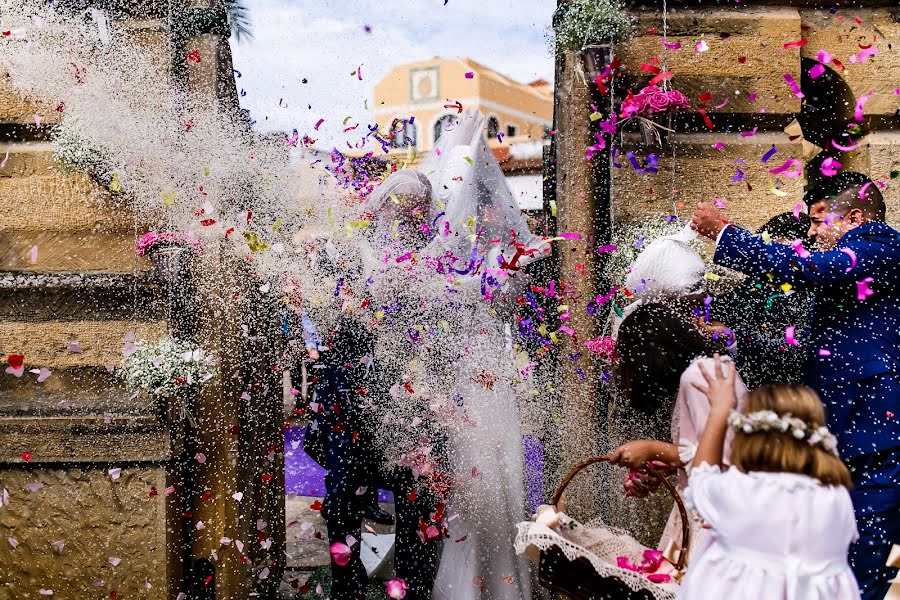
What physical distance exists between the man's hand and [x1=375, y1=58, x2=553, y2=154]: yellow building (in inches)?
744

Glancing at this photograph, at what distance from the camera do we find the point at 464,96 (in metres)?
28.9

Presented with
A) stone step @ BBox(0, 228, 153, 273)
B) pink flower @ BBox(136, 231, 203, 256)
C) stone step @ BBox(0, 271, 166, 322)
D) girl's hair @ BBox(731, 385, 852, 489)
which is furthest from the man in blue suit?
stone step @ BBox(0, 228, 153, 273)

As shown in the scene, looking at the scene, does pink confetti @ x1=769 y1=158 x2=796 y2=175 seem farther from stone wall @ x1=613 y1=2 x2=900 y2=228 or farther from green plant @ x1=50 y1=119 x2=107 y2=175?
green plant @ x1=50 y1=119 x2=107 y2=175

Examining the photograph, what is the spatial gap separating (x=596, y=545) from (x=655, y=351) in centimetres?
84

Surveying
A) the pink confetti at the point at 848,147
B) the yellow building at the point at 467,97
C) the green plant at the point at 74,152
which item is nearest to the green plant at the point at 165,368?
the green plant at the point at 74,152

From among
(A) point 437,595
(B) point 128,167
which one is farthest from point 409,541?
(B) point 128,167

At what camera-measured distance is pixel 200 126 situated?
14.5ft

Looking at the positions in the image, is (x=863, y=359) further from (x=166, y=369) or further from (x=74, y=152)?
(x=74, y=152)

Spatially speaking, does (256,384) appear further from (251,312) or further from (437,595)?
(437,595)

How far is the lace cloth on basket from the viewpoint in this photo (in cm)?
279

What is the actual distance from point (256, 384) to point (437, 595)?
5.47 feet

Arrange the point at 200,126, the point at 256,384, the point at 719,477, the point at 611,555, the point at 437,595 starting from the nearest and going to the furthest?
1. the point at 719,477
2. the point at 611,555
3. the point at 437,595
4. the point at 200,126
5. the point at 256,384

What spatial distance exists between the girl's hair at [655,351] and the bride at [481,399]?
973mm

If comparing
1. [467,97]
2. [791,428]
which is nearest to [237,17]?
[791,428]
